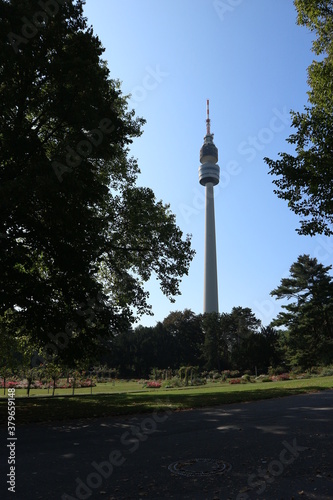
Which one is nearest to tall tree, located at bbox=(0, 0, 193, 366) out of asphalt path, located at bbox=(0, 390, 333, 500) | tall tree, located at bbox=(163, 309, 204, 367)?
asphalt path, located at bbox=(0, 390, 333, 500)

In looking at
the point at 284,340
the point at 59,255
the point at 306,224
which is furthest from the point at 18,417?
the point at 284,340

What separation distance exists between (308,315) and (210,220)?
250ft

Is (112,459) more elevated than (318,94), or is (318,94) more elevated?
(318,94)

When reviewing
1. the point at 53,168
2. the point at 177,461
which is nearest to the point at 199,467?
the point at 177,461

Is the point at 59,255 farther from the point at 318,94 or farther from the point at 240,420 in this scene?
the point at 318,94

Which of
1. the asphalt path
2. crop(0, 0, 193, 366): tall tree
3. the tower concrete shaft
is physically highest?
the tower concrete shaft

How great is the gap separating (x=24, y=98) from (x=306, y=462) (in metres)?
14.3

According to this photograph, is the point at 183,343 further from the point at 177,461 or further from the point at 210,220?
the point at 177,461

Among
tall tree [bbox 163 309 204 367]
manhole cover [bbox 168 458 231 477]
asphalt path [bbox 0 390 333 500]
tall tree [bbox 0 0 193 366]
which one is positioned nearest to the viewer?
asphalt path [bbox 0 390 333 500]

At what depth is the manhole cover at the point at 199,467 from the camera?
214 inches

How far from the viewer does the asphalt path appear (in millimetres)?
4773

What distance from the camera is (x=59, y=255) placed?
13.2 m

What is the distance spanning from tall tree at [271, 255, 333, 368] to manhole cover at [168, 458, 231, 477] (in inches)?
1797

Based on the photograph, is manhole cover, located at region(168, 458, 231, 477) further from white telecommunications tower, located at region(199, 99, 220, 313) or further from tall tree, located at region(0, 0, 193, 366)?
white telecommunications tower, located at region(199, 99, 220, 313)
